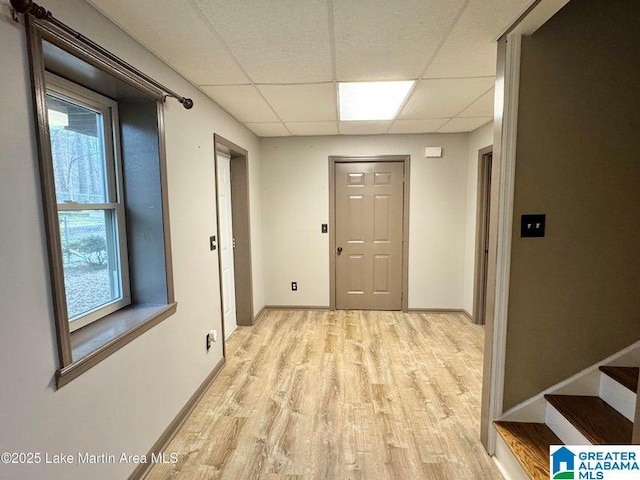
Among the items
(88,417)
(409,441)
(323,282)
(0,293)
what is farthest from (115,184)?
(323,282)

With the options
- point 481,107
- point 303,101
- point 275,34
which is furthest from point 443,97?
point 275,34

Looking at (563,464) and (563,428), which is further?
(563,428)

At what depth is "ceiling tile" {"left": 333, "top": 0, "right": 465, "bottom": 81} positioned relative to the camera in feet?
4.50

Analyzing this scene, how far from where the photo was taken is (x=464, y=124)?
11.1 feet

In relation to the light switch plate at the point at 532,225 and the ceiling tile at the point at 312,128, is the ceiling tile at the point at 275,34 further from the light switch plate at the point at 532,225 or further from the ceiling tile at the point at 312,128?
the light switch plate at the point at 532,225

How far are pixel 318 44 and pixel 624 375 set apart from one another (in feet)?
7.55

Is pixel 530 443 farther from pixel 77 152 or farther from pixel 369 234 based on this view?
pixel 369 234

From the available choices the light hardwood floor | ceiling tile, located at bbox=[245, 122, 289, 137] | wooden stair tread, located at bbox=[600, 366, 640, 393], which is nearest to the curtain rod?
ceiling tile, located at bbox=[245, 122, 289, 137]

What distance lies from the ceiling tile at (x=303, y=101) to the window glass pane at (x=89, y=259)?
1413 millimetres

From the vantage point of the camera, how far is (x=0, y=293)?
966 mm

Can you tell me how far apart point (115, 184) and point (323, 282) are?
284cm

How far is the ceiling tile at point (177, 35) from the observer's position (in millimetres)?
1356

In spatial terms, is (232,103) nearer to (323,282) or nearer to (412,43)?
(412,43)

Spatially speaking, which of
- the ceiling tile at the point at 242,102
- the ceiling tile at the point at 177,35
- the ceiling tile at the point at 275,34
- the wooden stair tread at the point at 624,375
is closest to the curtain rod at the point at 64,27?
the ceiling tile at the point at 177,35
